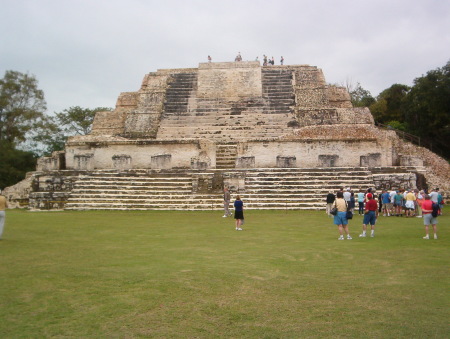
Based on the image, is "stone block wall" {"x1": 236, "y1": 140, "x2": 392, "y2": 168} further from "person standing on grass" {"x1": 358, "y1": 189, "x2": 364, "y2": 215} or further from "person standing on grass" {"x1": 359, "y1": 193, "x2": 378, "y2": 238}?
"person standing on grass" {"x1": 359, "y1": 193, "x2": 378, "y2": 238}

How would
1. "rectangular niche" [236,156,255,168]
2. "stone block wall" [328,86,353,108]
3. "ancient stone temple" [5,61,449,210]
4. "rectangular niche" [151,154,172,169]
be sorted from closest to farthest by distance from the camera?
"ancient stone temple" [5,61,449,210]
"rectangular niche" [236,156,255,168]
"rectangular niche" [151,154,172,169]
"stone block wall" [328,86,353,108]

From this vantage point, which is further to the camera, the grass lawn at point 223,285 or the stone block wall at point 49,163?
the stone block wall at point 49,163

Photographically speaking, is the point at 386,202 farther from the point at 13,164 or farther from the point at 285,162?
the point at 13,164

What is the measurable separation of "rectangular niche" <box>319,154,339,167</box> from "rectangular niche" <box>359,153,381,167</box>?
82 cm

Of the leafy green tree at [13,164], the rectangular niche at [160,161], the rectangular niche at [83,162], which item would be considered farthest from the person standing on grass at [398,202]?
the leafy green tree at [13,164]

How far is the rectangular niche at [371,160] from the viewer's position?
49.4 ft

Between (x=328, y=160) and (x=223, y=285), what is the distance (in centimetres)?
1107

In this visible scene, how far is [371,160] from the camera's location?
1510 centimetres

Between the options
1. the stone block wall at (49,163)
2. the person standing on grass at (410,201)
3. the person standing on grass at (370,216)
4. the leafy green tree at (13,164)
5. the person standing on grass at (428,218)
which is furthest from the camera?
the leafy green tree at (13,164)

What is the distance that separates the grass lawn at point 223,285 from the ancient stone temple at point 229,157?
5.42m

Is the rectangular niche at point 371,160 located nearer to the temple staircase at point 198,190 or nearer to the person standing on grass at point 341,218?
the temple staircase at point 198,190

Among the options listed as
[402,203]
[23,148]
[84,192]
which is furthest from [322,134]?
[23,148]

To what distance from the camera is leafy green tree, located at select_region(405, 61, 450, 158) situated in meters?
23.0

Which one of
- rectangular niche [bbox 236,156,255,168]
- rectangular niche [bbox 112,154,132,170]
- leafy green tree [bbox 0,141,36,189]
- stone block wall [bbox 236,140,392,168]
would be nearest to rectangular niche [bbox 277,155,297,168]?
stone block wall [bbox 236,140,392,168]
